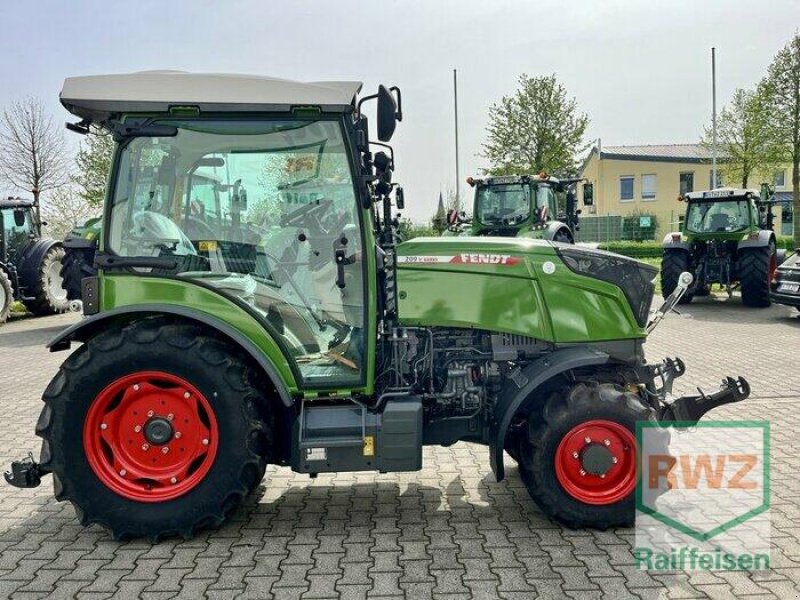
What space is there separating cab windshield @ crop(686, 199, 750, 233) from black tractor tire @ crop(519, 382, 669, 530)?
1228 centimetres

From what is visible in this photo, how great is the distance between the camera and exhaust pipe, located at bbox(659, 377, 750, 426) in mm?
4254

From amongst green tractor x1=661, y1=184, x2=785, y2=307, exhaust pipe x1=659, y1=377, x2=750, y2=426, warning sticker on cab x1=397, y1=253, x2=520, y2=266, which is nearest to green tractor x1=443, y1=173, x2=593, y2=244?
green tractor x1=661, y1=184, x2=785, y2=307

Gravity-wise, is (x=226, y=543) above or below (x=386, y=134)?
below

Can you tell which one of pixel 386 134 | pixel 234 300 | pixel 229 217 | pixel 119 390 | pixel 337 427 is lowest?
pixel 337 427

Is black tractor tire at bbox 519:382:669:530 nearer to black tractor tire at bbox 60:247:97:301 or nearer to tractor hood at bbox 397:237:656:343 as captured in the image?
tractor hood at bbox 397:237:656:343

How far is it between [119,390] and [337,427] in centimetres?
118

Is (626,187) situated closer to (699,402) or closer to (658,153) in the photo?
(658,153)

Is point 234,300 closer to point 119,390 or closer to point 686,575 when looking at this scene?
point 119,390

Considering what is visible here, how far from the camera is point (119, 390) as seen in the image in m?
3.82

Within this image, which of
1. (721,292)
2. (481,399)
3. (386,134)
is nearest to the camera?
(386,134)

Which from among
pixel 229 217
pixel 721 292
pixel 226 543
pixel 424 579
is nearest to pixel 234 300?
pixel 229 217

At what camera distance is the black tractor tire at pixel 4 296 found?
537 inches

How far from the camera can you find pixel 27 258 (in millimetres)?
14516

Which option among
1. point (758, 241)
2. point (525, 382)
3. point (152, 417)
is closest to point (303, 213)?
point (152, 417)
